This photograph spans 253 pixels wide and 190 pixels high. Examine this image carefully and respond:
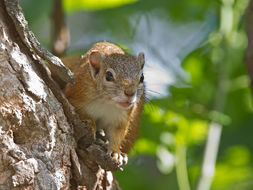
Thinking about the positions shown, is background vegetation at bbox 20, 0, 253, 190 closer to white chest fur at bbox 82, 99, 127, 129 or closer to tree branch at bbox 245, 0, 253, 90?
white chest fur at bbox 82, 99, 127, 129

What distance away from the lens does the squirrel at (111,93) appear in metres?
3.08

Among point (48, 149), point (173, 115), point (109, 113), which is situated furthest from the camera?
point (173, 115)

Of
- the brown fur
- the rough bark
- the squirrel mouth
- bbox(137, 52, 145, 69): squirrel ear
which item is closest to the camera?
the rough bark

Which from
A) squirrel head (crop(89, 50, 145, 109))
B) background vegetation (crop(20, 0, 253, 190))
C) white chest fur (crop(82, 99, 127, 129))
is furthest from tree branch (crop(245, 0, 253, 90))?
white chest fur (crop(82, 99, 127, 129))

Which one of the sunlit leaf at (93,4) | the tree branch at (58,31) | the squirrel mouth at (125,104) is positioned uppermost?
the sunlit leaf at (93,4)

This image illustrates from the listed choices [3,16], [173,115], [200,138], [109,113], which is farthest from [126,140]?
[3,16]

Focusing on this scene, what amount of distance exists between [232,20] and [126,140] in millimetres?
1467

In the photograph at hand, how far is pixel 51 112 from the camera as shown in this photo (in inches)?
96.5

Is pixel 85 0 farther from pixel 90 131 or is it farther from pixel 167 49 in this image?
pixel 90 131

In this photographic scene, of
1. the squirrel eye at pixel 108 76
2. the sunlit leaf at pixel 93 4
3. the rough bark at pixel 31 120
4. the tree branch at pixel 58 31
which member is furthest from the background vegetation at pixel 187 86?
the rough bark at pixel 31 120

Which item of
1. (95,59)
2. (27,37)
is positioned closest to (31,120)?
(27,37)

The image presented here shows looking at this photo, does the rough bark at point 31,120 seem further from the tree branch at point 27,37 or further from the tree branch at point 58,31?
the tree branch at point 58,31

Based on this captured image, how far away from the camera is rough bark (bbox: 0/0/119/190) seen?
7.45ft

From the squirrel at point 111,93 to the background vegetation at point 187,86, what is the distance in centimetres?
29
